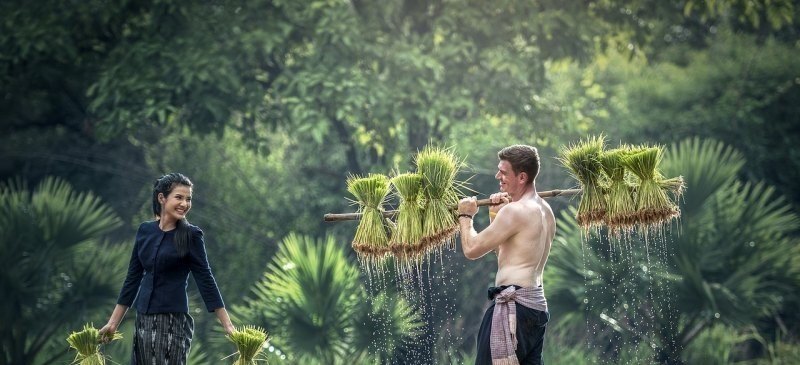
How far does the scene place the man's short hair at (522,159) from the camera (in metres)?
5.86

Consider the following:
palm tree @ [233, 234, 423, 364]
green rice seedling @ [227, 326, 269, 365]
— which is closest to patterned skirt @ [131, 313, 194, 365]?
green rice seedling @ [227, 326, 269, 365]

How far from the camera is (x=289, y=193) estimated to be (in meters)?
19.0

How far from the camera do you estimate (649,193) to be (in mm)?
6707

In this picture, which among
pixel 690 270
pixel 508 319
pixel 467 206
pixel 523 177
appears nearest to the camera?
pixel 508 319

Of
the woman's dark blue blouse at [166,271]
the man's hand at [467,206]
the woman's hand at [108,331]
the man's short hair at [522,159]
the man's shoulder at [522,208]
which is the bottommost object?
the woman's hand at [108,331]

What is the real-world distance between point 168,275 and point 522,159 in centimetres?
182

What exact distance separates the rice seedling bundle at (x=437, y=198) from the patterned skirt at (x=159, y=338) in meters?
1.30

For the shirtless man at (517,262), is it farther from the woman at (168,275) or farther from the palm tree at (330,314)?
the palm tree at (330,314)

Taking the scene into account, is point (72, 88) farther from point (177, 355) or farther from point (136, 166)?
point (177, 355)

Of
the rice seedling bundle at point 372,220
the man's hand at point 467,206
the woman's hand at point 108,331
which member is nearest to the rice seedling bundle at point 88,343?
the woman's hand at point 108,331

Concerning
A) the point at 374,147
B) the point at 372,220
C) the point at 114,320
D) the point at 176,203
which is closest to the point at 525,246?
the point at 372,220

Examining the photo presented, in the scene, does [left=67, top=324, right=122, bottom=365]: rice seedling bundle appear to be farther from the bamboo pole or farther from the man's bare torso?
the man's bare torso

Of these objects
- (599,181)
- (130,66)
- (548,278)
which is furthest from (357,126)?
(599,181)

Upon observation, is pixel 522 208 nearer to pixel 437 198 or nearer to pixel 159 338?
pixel 437 198
